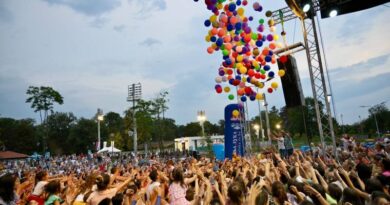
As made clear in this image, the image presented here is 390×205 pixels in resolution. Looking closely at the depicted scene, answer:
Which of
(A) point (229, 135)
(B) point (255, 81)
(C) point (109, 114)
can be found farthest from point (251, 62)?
(C) point (109, 114)

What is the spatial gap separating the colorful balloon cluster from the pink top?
6.18 meters

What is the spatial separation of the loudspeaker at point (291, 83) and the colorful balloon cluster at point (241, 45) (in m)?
0.39

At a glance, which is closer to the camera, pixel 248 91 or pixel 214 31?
pixel 214 31

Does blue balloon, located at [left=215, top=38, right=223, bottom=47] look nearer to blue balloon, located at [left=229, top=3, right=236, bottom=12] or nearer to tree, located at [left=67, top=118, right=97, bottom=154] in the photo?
blue balloon, located at [left=229, top=3, right=236, bottom=12]

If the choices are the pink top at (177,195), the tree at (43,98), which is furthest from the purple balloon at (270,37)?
the tree at (43,98)

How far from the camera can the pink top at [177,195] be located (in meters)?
4.01

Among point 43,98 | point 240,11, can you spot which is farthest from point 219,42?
point 43,98

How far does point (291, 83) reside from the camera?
32.6 ft

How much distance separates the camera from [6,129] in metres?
53.7

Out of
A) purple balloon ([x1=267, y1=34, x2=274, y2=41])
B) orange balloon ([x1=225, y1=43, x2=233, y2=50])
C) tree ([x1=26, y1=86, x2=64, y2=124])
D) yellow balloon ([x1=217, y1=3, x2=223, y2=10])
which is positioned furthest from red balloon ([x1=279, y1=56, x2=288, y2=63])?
tree ([x1=26, y1=86, x2=64, y2=124])

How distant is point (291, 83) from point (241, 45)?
7.52 ft

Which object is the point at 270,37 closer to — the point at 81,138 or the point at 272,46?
the point at 272,46

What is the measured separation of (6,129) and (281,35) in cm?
5985

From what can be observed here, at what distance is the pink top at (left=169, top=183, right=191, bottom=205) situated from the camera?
4008 millimetres
